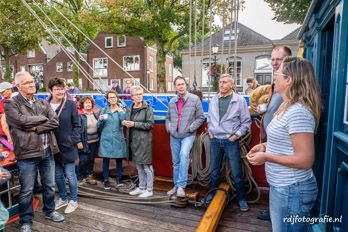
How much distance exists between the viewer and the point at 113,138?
3.93m

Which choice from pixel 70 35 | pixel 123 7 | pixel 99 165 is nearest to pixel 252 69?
pixel 123 7

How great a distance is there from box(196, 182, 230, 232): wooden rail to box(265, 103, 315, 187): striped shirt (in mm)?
1205

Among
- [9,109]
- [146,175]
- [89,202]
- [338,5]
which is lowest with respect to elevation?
[89,202]

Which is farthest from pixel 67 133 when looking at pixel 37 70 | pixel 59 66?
pixel 37 70

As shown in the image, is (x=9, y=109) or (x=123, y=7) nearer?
(x=9, y=109)

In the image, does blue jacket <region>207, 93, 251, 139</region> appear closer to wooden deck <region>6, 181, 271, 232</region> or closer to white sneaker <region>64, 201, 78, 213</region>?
wooden deck <region>6, 181, 271, 232</region>

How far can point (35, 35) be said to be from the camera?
20.6 m

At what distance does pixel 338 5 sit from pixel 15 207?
353cm

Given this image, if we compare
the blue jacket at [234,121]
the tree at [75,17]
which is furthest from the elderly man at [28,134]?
the tree at [75,17]

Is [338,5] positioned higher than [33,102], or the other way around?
[338,5]

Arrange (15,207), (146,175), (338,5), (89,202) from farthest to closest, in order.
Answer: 1. (146,175)
2. (89,202)
3. (15,207)
4. (338,5)

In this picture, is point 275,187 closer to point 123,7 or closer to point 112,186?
point 112,186

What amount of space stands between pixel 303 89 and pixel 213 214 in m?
1.76

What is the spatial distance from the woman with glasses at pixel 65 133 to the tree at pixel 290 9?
7.95m
